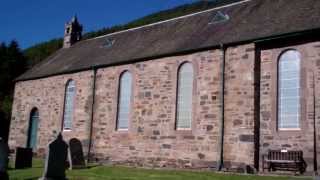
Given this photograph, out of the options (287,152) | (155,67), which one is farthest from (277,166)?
(155,67)

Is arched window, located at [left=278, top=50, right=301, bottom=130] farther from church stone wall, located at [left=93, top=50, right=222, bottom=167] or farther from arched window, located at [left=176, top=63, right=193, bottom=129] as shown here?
arched window, located at [left=176, top=63, right=193, bottom=129]

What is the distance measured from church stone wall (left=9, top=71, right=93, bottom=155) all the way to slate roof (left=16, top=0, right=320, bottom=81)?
0.72 metres

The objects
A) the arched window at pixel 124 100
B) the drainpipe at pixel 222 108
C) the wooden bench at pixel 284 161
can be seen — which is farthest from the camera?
the arched window at pixel 124 100

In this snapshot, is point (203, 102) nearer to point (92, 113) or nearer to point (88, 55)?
point (92, 113)

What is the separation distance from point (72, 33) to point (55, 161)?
2687 cm

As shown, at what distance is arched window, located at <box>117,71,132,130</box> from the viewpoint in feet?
88.4

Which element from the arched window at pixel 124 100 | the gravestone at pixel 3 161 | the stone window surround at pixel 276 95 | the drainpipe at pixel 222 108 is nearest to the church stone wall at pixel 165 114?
the drainpipe at pixel 222 108

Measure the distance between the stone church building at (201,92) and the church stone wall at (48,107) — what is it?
0.10m

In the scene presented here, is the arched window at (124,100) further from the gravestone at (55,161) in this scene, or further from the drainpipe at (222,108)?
the gravestone at (55,161)

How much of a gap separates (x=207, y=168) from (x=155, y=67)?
6670 mm

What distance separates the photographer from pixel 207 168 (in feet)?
71.4

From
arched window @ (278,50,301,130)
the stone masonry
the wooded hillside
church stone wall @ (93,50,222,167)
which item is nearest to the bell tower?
the stone masonry

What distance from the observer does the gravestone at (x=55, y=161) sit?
1605 cm

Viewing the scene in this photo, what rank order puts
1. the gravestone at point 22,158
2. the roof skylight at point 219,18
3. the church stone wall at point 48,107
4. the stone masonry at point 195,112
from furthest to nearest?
the church stone wall at point 48,107 → the roof skylight at point 219,18 → the gravestone at point 22,158 → the stone masonry at point 195,112
